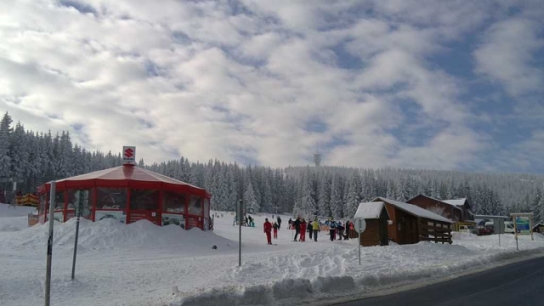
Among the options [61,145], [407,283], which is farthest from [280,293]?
[61,145]

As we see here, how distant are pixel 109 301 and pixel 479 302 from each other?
9010mm

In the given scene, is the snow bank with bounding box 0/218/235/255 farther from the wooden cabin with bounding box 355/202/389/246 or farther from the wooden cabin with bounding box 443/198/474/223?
the wooden cabin with bounding box 443/198/474/223

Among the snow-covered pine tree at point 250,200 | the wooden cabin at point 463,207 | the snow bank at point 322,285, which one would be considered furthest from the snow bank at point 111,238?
the snow-covered pine tree at point 250,200

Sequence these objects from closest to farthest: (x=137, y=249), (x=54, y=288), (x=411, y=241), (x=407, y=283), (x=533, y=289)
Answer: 1. (x=54, y=288)
2. (x=533, y=289)
3. (x=407, y=283)
4. (x=137, y=249)
5. (x=411, y=241)

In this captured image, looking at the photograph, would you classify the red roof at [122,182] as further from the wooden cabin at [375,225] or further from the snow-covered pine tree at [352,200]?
the snow-covered pine tree at [352,200]

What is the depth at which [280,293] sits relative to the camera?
11.3m

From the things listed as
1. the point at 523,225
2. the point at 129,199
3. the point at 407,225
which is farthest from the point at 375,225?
the point at 523,225

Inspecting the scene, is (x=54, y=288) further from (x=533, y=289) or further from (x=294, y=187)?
(x=294, y=187)

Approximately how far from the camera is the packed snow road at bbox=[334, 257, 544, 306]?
11.0 m

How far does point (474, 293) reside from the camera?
1259cm

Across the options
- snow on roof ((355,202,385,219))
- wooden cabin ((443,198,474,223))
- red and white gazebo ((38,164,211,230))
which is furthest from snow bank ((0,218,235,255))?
wooden cabin ((443,198,474,223))

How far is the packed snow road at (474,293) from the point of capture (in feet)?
36.2

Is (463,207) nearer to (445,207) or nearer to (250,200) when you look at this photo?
(445,207)

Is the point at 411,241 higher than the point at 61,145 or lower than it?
lower
